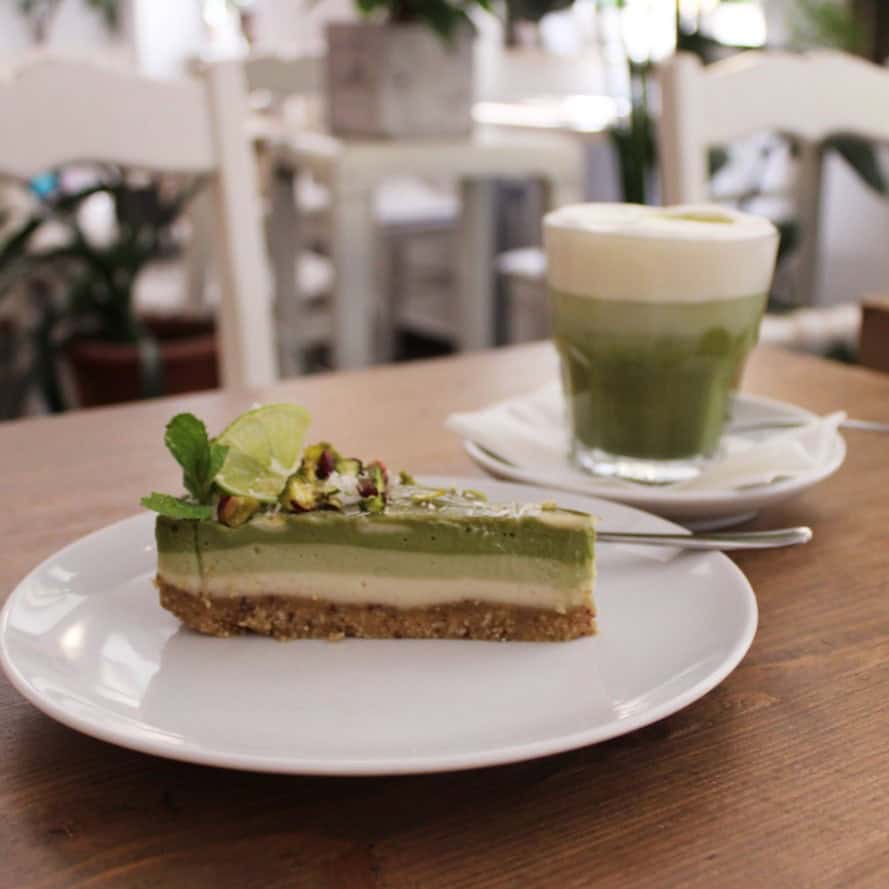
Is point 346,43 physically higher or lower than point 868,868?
higher

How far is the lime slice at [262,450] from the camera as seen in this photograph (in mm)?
569

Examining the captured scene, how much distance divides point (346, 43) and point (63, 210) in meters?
0.70

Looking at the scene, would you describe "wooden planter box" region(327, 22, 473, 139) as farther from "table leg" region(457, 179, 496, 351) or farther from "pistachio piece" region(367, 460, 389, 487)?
"pistachio piece" region(367, 460, 389, 487)

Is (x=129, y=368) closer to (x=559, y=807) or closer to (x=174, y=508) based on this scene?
(x=174, y=508)

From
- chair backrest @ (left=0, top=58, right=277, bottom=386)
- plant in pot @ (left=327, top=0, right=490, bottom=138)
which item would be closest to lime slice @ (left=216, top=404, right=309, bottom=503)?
chair backrest @ (left=0, top=58, right=277, bottom=386)

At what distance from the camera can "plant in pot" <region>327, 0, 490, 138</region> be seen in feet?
7.68

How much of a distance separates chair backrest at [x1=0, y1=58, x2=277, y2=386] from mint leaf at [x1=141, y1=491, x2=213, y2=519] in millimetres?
→ 776

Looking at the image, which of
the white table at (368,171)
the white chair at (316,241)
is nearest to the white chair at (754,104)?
the white table at (368,171)

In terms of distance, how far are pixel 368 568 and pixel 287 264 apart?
2.72 meters

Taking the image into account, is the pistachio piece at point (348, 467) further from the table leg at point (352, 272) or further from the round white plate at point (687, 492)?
the table leg at point (352, 272)

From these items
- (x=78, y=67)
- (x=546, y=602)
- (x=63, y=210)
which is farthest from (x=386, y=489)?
(x=63, y=210)

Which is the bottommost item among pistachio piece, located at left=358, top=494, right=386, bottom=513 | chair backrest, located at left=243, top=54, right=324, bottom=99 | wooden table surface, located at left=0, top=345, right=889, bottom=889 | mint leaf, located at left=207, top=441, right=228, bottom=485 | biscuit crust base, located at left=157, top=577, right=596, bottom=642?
wooden table surface, located at left=0, top=345, right=889, bottom=889

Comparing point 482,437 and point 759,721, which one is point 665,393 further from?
point 759,721

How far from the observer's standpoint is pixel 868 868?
396 millimetres
